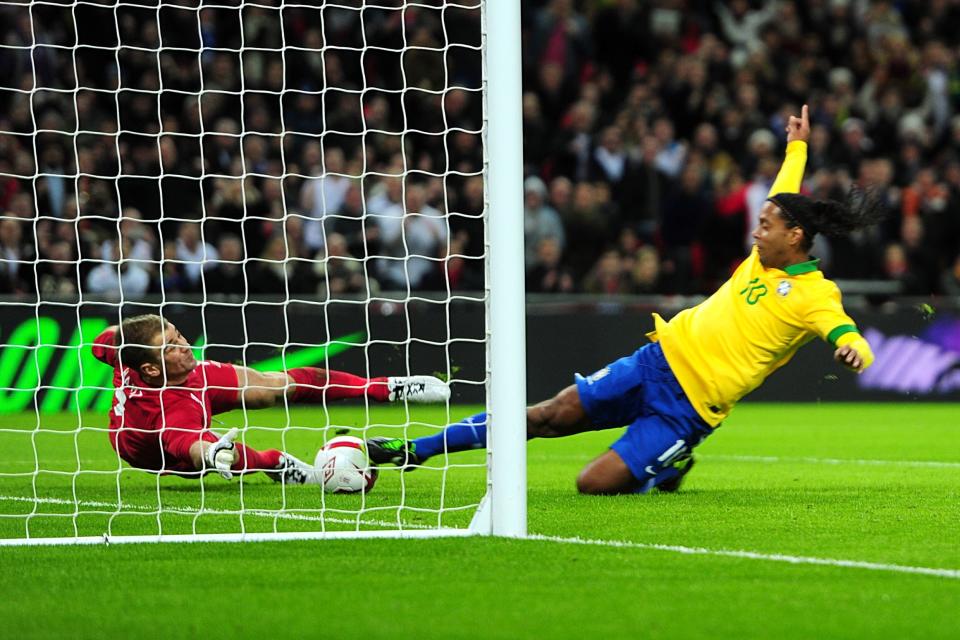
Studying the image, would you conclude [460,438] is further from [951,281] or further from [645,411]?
[951,281]

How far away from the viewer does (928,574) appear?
4.96m

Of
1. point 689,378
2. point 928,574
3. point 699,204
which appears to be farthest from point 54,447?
point 699,204

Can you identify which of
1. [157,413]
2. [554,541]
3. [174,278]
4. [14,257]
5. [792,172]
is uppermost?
[792,172]

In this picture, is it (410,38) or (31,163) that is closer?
(31,163)

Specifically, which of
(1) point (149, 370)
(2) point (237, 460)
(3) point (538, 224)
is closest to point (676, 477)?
(2) point (237, 460)

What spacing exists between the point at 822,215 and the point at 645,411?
50.7 inches

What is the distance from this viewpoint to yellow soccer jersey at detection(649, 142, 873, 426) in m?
7.32

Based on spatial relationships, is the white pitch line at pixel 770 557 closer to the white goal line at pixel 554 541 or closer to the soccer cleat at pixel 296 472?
the white goal line at pixel 554 541

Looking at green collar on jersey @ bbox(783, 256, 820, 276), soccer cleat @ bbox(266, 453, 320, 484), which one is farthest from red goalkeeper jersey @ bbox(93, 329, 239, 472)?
green collar on jersey @ bbox(783, 256, 820, 276)

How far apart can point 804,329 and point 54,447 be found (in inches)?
220

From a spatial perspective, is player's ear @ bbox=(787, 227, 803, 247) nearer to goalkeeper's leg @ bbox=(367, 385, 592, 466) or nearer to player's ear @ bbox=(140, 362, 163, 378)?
goalkeeper's leg @ bbox=(367, 385, 592, 466)

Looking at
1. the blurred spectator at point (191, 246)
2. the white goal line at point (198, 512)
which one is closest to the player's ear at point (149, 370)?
the white goal line at point (198, 512)

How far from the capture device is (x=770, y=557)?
5.32 metres

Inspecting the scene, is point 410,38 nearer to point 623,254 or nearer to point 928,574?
point 623,254
